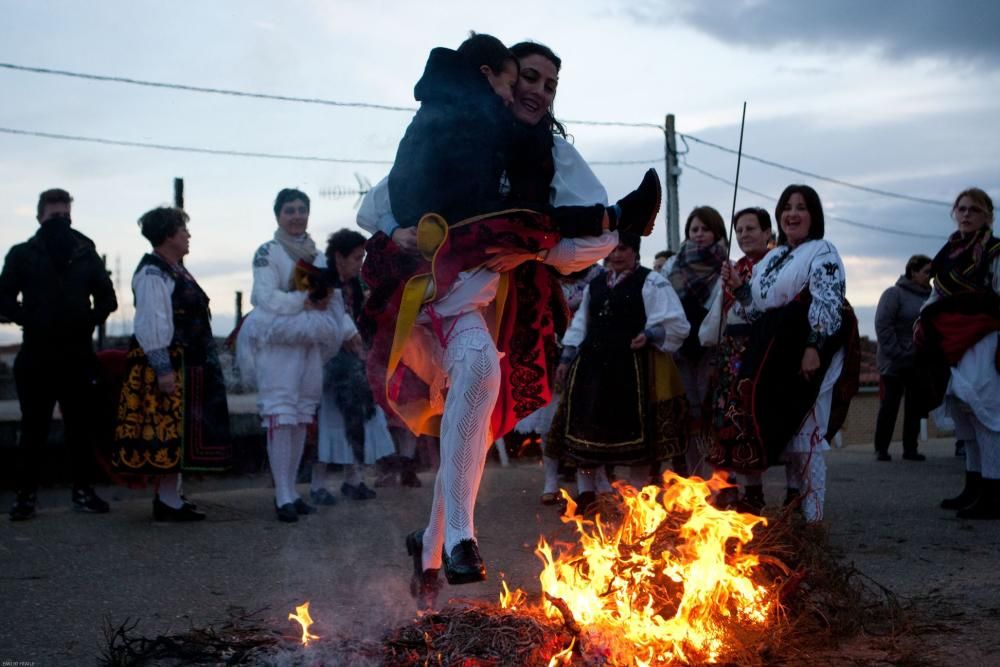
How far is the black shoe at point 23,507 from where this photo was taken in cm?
654

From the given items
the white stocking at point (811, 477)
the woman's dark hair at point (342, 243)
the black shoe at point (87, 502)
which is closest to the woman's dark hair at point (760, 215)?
the white stocking at point (811, 477)

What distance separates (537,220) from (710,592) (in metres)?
1.38

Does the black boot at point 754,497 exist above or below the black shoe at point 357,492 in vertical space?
above

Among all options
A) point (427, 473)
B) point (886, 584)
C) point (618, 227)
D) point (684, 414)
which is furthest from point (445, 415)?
point (427, 473)

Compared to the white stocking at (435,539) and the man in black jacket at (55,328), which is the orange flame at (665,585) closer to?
the white stocking at (435,539)

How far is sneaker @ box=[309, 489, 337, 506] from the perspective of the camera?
756cm

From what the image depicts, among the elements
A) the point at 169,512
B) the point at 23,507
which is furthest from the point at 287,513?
the point at 23,507

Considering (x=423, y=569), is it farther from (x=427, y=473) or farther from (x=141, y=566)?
(x=427, y=473)

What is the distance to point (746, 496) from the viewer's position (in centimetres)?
614

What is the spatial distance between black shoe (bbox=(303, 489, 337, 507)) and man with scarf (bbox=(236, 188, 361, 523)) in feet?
1.13

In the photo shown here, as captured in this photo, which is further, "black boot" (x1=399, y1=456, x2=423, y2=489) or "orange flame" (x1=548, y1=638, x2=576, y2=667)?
"black boot" (x1=399, y1=456, x2=423, y2=489)

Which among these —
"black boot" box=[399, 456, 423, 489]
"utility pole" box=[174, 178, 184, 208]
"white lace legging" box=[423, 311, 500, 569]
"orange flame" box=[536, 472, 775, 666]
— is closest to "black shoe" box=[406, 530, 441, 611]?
"white lace legging" box=[423, 311, 500, 569]

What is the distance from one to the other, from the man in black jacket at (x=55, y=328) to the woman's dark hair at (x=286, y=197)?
4.24 ft

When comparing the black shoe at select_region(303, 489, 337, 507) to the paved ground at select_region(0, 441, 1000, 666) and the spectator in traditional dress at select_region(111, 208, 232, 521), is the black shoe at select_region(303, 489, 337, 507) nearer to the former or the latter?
the paved ground at select_region(0, 441, 1000, 666)
